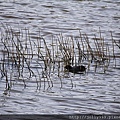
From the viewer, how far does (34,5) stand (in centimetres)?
1917

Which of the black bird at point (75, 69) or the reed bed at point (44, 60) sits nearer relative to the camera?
the reed bed at point (44, 60)

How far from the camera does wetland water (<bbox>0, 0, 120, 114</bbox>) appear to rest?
869cm

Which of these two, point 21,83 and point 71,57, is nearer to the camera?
point 21,83

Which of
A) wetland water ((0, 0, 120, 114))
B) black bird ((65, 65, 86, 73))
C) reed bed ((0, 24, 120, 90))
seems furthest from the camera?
black bird ((65, 65, 86, 73))

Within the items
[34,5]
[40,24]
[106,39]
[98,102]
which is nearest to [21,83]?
[98,102]

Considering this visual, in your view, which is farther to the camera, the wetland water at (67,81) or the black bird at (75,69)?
the black bird at (75,69)

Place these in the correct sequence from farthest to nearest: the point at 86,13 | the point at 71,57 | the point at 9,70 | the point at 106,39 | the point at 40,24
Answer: the point at 86,13, the point at 40,24, the point at 106,39, the point at 71,57, the point at 9,70

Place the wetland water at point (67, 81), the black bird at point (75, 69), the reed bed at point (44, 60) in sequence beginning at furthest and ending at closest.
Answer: the black bird at point (75, 69), the reed bed at point (44, 60), the wetland water at point (67, 81)

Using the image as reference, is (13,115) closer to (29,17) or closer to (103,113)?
(103,113)

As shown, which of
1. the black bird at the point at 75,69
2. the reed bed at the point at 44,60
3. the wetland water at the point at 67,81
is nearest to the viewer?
the wetland water at the point at 67,81

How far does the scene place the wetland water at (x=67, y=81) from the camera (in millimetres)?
8688

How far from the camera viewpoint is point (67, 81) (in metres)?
10.4

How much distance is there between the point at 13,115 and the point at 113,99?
6.33 ft

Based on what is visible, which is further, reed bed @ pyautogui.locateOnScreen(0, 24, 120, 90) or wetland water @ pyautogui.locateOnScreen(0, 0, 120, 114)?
reed bed @ pyautogui.locateOnScreen(0, 24, 120, 90)
